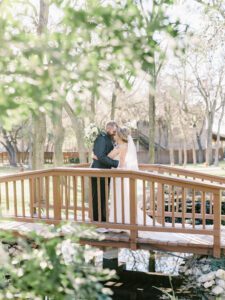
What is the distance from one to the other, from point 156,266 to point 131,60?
6.19m

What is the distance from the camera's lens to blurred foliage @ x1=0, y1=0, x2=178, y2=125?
110cm

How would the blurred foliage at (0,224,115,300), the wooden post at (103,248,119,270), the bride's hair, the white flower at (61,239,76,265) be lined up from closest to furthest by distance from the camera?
the blurred foliage at (0,224,115,300) < the white flower at (61,239,76,265) < the bride's hair < the wooden post at (103,248,119,270)

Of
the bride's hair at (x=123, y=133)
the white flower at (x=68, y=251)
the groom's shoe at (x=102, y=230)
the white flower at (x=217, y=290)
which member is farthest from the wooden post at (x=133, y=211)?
the white flower at (x=68, y=251)

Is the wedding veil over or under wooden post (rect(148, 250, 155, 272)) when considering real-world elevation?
over

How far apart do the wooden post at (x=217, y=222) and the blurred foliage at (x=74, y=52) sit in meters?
3.99

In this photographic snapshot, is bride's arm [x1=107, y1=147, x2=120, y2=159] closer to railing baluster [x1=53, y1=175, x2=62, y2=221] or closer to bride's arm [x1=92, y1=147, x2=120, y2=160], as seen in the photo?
bride's arm [x1=92, y1=147, x2=120, y2=160]

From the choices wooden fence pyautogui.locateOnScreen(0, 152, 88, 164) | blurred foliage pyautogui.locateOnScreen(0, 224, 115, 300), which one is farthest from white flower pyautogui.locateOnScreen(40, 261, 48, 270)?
wooden fence pyautogui.locateOnScreen(0, 152, 88, 164)

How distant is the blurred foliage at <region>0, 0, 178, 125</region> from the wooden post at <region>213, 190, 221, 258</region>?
13.1 ft

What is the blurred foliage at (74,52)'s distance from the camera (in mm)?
1104

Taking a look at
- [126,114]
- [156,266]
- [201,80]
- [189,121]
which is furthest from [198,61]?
[156,266]

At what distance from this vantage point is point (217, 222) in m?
5.03

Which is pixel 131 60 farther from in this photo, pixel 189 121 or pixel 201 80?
pixel 189 121

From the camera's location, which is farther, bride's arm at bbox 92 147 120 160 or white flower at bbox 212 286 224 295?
bride's arm at bbox 92 147 120 160

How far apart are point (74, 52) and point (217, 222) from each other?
430 cm
